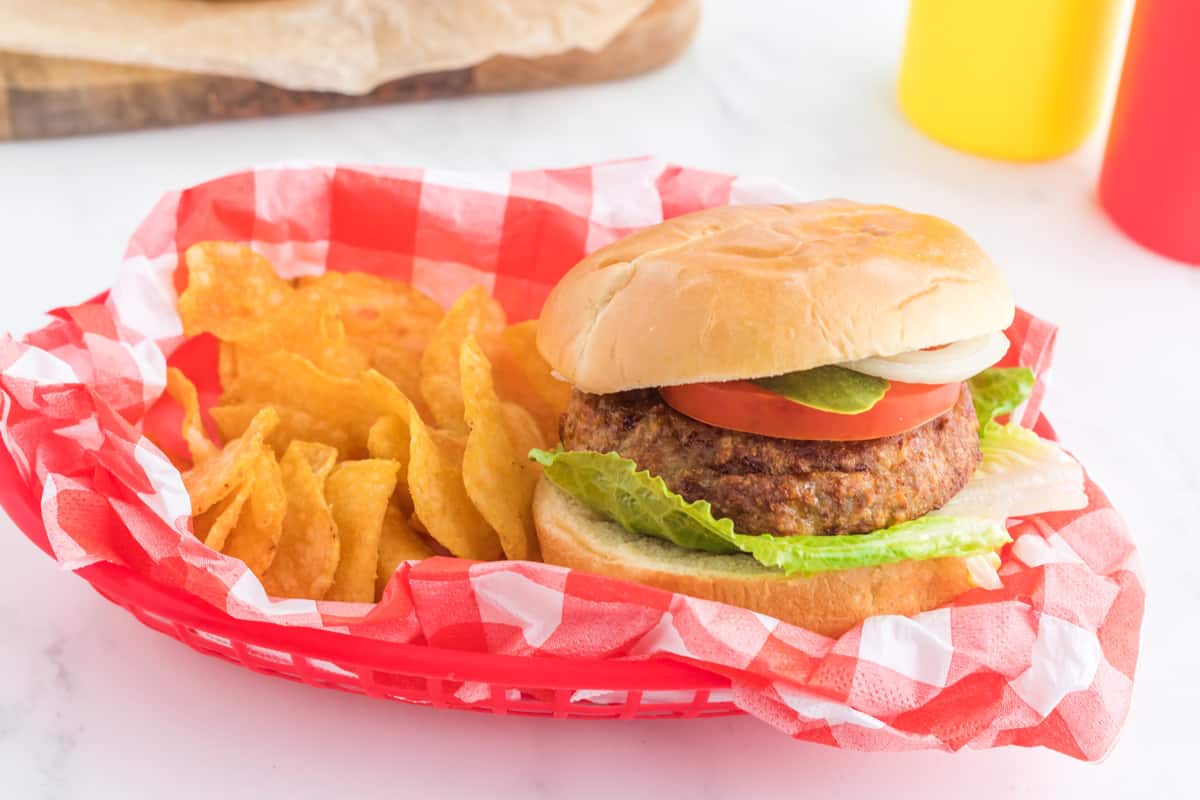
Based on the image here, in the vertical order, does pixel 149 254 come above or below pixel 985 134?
above

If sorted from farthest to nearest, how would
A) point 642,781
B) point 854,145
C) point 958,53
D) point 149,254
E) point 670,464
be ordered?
point 854,145 → point 958,53 → point 149,254 → point 670,464 → point 642,781

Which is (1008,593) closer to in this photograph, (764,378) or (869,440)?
(869,440)

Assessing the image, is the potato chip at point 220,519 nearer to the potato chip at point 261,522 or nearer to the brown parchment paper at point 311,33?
the potato chip at point 261,522

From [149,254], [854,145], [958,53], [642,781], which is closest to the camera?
[642,781]

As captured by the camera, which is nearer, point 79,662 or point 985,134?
point 79,662

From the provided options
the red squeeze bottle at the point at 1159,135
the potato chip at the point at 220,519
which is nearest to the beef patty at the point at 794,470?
the potato chip at the point at 220,519

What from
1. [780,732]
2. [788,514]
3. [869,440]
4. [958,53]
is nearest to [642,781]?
[780,732]

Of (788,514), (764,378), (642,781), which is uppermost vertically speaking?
(764,378)
